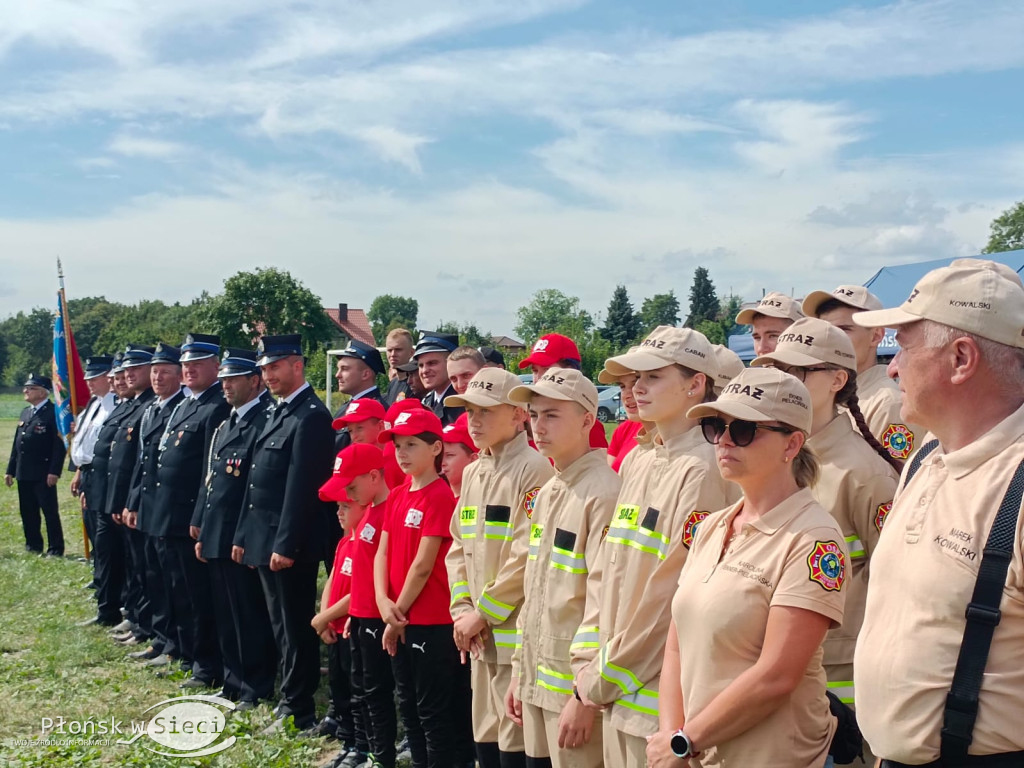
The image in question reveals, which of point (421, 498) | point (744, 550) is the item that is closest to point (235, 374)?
point (421, 498)

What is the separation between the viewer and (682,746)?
2795 millimetres

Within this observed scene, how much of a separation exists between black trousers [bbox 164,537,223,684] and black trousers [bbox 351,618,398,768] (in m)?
2.74

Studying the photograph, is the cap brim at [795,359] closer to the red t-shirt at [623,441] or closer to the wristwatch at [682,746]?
the wristwatch at [682,746]


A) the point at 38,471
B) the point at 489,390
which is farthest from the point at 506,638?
the point at 38,471

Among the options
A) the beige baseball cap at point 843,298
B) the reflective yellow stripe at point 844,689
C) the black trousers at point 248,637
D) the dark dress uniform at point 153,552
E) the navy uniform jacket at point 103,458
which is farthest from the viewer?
the navy uniform jacket at point 103,458

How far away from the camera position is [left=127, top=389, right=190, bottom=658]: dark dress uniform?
8344mm

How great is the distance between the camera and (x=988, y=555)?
6.73ft

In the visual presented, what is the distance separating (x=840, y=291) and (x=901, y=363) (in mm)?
2212

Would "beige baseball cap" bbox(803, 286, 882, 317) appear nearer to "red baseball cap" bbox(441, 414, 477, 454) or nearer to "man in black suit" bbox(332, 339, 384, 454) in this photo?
"red baseball cap" bbox(441, 414, 477, 454)

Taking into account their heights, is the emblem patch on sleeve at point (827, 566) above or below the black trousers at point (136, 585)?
above

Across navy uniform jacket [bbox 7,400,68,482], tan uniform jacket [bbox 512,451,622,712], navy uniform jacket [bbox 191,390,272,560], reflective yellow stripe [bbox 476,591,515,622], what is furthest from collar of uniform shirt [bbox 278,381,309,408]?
navy uniform jacket [bbox 7,400,68,482]

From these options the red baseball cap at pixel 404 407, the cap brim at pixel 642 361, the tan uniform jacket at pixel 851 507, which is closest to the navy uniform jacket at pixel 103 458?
the red baseball cap at pixel 404 407

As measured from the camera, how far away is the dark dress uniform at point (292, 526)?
6.45m

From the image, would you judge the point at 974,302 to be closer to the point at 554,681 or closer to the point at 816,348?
the point at 816,348
